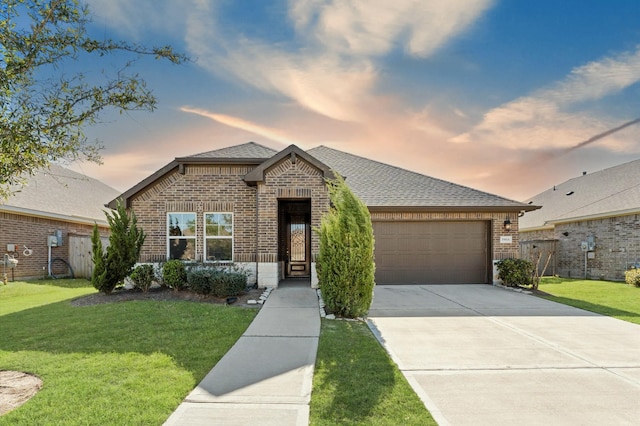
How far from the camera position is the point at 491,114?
39.0 ft

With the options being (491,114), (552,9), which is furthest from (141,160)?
(552,9)

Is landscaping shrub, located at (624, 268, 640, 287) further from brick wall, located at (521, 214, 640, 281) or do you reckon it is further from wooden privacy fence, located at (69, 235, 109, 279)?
wooden privacy fence, located at (69, 235, 109, 279)

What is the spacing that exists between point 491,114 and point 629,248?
939 cm

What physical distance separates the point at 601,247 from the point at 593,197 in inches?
142

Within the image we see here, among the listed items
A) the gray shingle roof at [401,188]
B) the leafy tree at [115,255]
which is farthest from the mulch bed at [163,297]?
the gray shingle roof at [401,188]

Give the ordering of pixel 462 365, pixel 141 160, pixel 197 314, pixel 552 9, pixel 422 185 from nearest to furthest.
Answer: pixel 462 365, pixel 197 314, pixel 552 9, pixel 141 160, pixel 422 185

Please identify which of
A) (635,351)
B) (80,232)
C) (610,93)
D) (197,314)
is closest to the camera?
(635,351)

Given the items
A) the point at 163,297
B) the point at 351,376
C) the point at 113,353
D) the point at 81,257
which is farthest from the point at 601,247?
the point at 81,257

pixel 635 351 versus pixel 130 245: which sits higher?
pixel 130 245

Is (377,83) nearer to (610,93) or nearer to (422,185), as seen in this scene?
(422,185)

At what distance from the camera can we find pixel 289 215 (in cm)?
1572

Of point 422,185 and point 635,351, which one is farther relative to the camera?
point 422,185

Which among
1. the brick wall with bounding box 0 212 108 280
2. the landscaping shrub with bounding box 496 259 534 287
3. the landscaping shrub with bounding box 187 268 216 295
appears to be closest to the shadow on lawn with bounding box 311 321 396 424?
the landscaping shrub with bounding box 187 268 216 295

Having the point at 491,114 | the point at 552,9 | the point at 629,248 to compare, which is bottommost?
the point at 629,248
